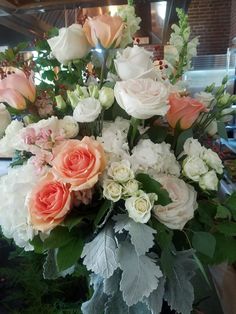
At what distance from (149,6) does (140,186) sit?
227cm

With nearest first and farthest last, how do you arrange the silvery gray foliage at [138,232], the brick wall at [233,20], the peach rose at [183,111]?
the silvery gray foliage at [138,232], the peach rose at [183,111], the brick wall at [233,20]

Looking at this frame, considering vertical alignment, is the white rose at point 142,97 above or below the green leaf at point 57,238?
above

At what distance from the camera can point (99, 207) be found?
484 millimetres

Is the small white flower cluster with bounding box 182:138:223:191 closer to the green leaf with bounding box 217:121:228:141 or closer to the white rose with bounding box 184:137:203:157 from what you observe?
the white rose with bounding box 184:137:203:157

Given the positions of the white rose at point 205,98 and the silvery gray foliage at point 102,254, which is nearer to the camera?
the silvery gray foliage at point 102,254

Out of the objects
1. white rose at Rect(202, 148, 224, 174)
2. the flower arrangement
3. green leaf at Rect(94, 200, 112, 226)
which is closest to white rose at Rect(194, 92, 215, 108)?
the flower arrangement

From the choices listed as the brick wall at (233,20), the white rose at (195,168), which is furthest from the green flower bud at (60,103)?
the brick wall at (233,20)

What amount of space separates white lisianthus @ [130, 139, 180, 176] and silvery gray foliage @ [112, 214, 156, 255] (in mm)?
73

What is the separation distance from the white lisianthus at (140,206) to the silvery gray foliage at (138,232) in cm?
1

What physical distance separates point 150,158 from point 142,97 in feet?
0.27

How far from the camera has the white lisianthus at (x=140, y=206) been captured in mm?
422

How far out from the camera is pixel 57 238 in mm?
461

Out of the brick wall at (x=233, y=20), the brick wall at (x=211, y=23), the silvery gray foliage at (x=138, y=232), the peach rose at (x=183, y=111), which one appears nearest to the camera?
the silvery gray foliage at (x=138, y=232)

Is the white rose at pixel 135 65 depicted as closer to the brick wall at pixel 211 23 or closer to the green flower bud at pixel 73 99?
the green flower bud at pixel 73 99
